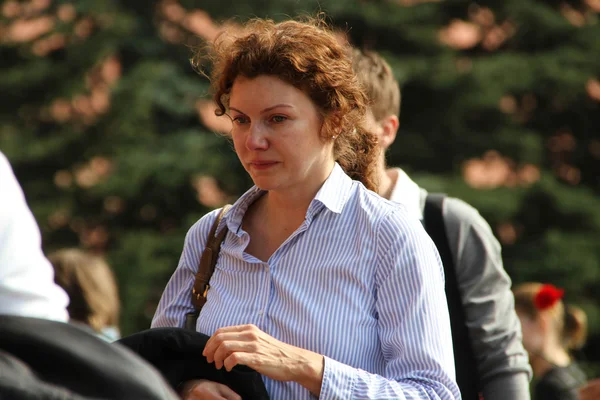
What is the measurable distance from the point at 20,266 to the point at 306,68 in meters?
1.17

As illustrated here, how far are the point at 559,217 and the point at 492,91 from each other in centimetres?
191

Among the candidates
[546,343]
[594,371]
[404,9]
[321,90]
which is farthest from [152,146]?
[321,90]

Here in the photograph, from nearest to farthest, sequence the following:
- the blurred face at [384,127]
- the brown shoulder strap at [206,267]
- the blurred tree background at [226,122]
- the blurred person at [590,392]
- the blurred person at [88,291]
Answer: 1. the brown shoulder strap at [206,267]
2. the blurred face at [384,127]
3. the blurred person at [590,392]
4. the blurred person at [88,291]
5. the blurred tree background at [226,122]

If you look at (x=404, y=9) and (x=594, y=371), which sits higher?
(x=404, y=9)

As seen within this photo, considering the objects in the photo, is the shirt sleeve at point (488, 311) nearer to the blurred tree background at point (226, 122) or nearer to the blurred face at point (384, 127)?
the blurred face at point (384, 127)

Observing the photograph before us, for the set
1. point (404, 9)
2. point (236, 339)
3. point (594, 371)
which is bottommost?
point (594, 371)

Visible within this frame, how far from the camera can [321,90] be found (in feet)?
8.51

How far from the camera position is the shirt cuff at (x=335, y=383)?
2293 millimetres

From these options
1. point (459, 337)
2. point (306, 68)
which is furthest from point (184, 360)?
point (459, 337)

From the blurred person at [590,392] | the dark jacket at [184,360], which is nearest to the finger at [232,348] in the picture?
the dark jacket at [184,360]

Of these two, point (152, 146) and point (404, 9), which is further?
point (404, 9)

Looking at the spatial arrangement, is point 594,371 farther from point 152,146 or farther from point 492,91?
point 152,146

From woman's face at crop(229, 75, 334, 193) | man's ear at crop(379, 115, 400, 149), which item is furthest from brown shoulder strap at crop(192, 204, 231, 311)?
man's ear at crop(379, 115, 400, 149)

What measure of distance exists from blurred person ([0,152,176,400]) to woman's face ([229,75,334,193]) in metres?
1.02
